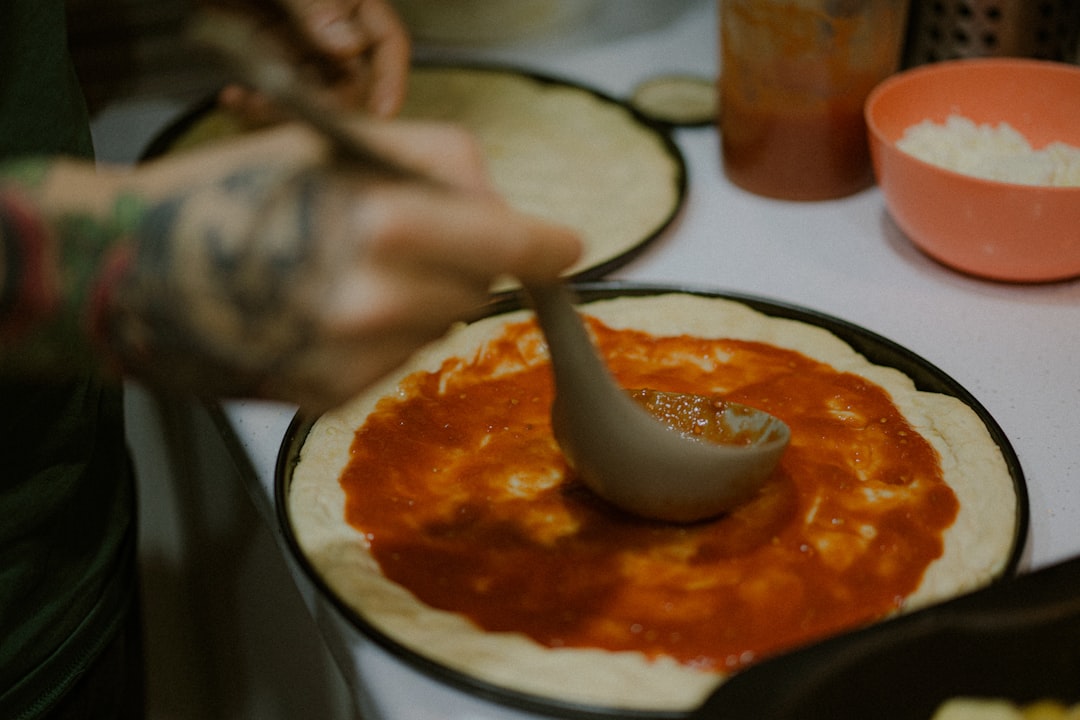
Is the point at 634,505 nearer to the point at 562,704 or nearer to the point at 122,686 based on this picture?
the point at 562,704

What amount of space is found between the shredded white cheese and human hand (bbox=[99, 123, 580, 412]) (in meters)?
0.85

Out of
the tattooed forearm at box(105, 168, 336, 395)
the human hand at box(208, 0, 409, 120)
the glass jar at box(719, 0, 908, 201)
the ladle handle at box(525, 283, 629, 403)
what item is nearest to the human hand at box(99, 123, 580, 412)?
the tattooed forearm at box(105, 168, 336, 395)

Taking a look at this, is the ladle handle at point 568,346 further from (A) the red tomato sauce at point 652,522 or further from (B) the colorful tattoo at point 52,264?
(B) the colorful tattoo at point 52,264

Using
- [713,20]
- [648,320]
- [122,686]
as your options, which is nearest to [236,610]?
[122,686]

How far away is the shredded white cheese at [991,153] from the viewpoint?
1.20 metres

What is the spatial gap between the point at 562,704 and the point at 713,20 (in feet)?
5.81

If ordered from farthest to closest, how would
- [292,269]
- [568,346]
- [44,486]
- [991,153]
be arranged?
[991,153] < [44,486] < [568,346] < [292,269]

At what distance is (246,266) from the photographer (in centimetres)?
57

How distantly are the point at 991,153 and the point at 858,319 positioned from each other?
1.02ft

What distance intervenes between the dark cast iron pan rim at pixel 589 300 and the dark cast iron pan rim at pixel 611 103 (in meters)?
0.10

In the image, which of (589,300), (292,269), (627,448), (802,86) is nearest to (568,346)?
(627,448)

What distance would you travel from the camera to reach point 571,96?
175cm

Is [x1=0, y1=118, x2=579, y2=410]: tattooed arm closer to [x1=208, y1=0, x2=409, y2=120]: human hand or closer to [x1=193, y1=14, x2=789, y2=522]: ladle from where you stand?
[x1=193, y1=14, x2=789, y2=522]: ladle

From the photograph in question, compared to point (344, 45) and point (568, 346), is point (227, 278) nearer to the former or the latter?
point (568, 346)
